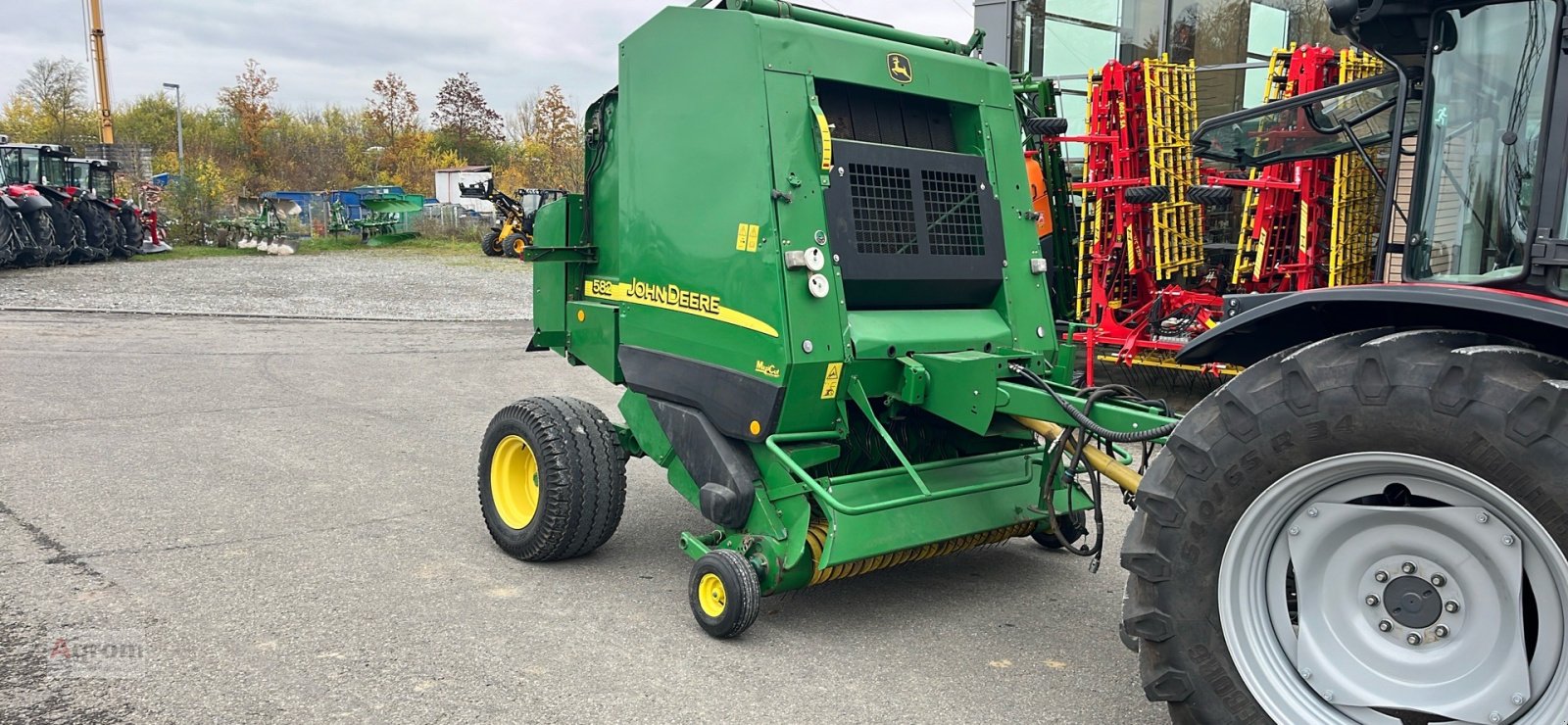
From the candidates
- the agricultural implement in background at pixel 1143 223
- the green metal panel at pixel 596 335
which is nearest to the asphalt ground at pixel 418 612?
the green metal panel at pixel 596 335

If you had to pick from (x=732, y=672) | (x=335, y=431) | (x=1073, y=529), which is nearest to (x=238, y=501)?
(x=335, y=431)

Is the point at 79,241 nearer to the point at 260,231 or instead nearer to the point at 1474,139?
the point at 260,231

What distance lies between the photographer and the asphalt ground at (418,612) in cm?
333

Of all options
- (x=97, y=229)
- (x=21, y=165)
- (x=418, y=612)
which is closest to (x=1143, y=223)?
(x=418, y=612)

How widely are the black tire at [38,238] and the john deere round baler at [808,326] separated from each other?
19.4 meters

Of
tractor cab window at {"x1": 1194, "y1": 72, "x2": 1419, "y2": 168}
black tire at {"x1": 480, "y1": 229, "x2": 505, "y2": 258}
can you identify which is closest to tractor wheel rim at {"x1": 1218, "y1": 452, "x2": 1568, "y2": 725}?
tractor cab window at {"x1": 1194, "y1": 72, "x2": 1419, "y2": 168}

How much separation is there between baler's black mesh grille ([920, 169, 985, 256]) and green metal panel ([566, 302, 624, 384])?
4.63ft

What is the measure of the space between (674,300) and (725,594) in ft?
4.01

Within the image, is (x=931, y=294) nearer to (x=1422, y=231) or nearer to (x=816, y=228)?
(x=816, y=228)

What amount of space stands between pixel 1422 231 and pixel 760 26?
2262mm

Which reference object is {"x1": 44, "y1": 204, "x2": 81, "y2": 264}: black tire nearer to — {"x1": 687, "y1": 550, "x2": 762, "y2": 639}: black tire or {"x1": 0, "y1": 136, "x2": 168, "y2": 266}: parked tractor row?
{"x1": 0, "y1": 136, "x2": 168, "y2": 266}: parked tractor row

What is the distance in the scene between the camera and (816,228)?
4.00 metres

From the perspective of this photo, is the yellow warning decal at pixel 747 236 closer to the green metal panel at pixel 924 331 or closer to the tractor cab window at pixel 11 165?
the green metal panel at pixel 924 331

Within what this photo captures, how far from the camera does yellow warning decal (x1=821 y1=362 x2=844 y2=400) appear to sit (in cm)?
397
